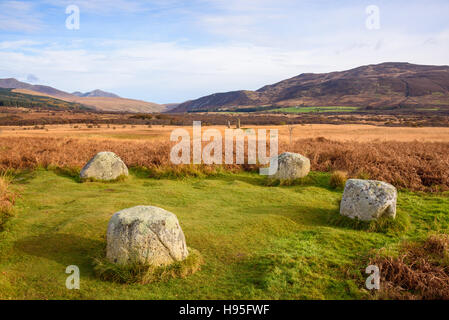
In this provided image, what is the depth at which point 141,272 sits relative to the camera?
6.24 metres

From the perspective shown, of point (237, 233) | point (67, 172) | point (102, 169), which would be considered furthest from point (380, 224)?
point (67, 172)

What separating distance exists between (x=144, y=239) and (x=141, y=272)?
2.00ft

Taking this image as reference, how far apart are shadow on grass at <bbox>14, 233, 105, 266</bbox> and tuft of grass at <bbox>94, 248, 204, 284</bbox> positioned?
76 cm

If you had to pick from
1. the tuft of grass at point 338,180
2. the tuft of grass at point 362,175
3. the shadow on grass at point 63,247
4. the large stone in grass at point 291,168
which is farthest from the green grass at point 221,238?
the tuft of grass at point 362,175

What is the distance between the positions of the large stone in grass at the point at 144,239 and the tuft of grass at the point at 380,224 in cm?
499

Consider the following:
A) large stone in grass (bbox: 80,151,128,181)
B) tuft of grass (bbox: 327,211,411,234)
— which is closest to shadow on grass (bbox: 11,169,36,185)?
large stone in grass (bbox: 80,151,128,181)

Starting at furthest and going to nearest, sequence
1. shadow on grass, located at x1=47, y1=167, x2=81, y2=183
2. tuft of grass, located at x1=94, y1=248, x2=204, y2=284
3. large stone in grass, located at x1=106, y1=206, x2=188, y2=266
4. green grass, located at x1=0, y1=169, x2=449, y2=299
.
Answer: shadow on grass, located at x1=47, y1=167, x2=81, y2=183, large stone in grass, located at x1=106, y1=206, x2=188, y2=266, tuft of grass, located at x1=94, y1=248, x2=204, y2=284, green grass, located at x1=0, y1=169, x2=449, y2=299

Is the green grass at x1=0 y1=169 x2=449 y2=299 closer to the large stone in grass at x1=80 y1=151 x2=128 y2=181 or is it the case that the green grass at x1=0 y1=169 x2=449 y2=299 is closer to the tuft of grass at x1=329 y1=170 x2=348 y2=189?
the tuft of grass at x1=329 y1=170 x2=348 y2=189

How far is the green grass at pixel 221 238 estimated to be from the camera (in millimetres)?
5910

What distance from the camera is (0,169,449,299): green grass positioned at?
5.91 m

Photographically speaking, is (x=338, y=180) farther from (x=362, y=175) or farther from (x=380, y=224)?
(x=380, y=224)

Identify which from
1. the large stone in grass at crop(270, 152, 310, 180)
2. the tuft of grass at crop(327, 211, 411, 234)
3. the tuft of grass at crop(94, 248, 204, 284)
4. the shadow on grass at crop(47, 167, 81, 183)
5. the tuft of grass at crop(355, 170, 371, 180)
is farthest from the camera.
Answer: the shadow on grass at crop(47, 167, 81, 183)

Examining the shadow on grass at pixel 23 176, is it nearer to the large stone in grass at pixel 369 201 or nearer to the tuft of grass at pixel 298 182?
the tuft of grass at pixel 298 182
